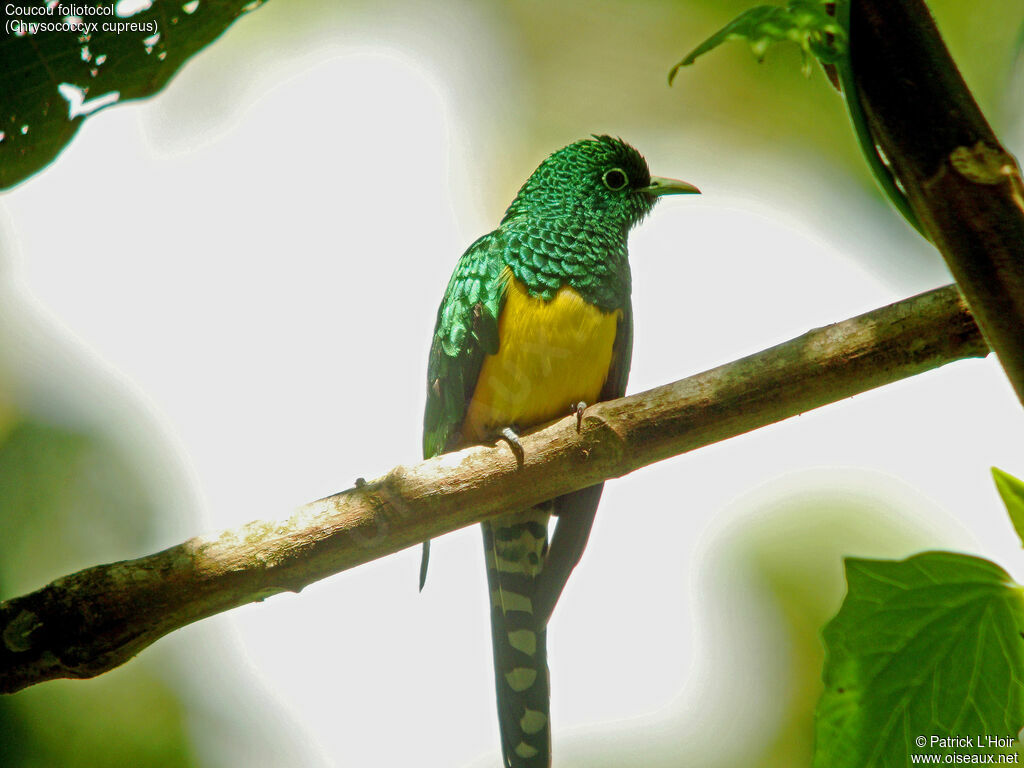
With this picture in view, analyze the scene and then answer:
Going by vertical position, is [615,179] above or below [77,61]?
above

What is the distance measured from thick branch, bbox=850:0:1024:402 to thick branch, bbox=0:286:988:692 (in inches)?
26.4

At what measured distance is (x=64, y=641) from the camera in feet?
6.50

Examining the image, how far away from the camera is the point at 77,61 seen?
2.04 meters

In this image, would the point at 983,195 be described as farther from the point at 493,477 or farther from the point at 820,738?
the point at 493,477

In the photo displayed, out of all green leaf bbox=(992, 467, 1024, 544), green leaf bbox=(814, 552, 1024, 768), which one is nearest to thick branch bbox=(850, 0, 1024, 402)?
green leaf bbox=(992, 467, 1024, 544)

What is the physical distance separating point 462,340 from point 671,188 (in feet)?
4.16

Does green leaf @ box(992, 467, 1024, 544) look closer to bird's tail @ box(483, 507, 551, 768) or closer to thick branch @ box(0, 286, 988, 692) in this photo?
thick branch @ box(0, 286, 988, 692)

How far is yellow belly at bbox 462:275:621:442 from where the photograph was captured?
3436 millimetres

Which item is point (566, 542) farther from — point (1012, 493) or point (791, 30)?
point (791, 30)

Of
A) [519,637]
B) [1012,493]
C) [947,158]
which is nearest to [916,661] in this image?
[1012,493]

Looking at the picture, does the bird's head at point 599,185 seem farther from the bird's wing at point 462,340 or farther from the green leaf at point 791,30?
the green leaf at point 791,30

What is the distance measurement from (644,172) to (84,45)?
8.56 ft

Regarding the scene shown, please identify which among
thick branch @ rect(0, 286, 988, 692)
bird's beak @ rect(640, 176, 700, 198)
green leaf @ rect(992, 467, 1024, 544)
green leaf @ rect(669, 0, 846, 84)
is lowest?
green leaf @ rect(992, 467, 1024, 544)

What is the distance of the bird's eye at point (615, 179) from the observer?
3982 mm
